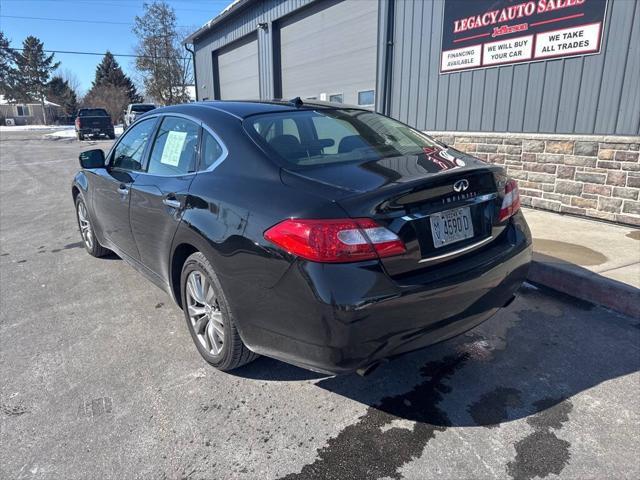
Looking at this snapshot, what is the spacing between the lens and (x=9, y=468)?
2123 millimetres

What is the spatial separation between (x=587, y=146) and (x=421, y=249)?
194 inches

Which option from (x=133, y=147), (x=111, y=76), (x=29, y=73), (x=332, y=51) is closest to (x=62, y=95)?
(x=29, y=73)

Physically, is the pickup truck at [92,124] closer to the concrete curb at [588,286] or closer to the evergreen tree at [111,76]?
the concrete curb at [588,286]

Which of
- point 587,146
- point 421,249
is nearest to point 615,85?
point 587,146

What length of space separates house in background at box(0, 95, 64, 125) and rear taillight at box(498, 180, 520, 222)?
2906 inches

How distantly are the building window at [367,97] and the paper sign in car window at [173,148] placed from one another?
6866mm

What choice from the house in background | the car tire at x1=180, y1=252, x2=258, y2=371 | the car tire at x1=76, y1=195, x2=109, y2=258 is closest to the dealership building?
the car tire at x1=180, y1=252, x2=258, y2=371

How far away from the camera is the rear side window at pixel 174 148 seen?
3.03m

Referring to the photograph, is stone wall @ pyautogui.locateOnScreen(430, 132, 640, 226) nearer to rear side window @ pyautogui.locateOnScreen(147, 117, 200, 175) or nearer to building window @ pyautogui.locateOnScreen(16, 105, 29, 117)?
rear side window @ pyautogui.locateOnScreen(147, 117, 200, 175)

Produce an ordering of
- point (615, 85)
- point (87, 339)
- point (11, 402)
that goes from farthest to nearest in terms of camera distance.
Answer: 1. point (615, 85)
2. point (87, 339)
3. point (11, 402)

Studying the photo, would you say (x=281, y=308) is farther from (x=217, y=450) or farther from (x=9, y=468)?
(x=9, y=468)

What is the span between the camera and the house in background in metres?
66.2

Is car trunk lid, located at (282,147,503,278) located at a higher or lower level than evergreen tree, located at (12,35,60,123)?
lower

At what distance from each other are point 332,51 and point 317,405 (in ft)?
32.3
